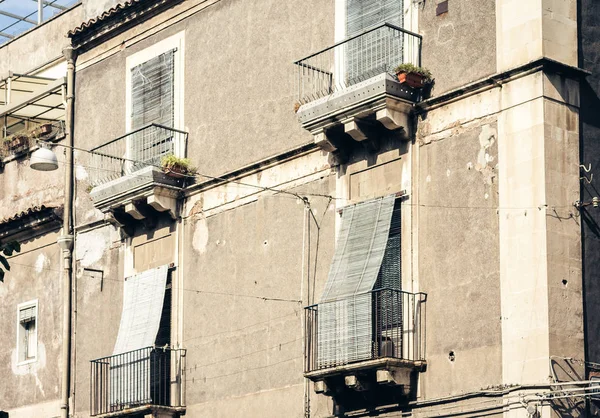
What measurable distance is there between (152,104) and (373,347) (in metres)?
8.69

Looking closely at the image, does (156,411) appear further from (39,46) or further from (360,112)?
(39,46)

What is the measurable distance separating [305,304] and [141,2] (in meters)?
8.00

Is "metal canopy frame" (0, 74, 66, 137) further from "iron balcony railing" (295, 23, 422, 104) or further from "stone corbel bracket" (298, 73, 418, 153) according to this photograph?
"stone corbel bracket" (298, 73, 418, 153)

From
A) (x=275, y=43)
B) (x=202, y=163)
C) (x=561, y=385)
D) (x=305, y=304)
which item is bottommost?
(x=561, y=385)

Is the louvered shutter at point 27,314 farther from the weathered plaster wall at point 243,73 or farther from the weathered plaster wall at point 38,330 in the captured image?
the weathered plaster wall at point 243,73

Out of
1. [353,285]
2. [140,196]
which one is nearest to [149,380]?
[140,196]

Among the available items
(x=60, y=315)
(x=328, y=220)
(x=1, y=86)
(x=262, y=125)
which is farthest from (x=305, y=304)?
(x=1, y=86)

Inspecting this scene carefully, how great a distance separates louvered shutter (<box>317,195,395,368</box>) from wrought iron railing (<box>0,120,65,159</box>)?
9658 mm

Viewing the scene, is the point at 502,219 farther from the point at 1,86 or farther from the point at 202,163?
the point at 1,86

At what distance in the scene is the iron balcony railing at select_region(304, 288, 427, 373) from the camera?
22.5 m

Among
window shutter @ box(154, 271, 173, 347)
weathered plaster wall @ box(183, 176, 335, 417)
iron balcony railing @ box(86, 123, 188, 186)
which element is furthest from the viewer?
iron balcony railing @ box(86, 123, 188, 186)

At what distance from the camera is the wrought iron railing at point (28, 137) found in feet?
104

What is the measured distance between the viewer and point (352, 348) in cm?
2259

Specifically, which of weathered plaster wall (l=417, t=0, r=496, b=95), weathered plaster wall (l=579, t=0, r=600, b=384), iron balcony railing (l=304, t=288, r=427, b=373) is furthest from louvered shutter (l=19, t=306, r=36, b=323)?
weathered plaster wall (l=579, t=0, r=600, b=384)
